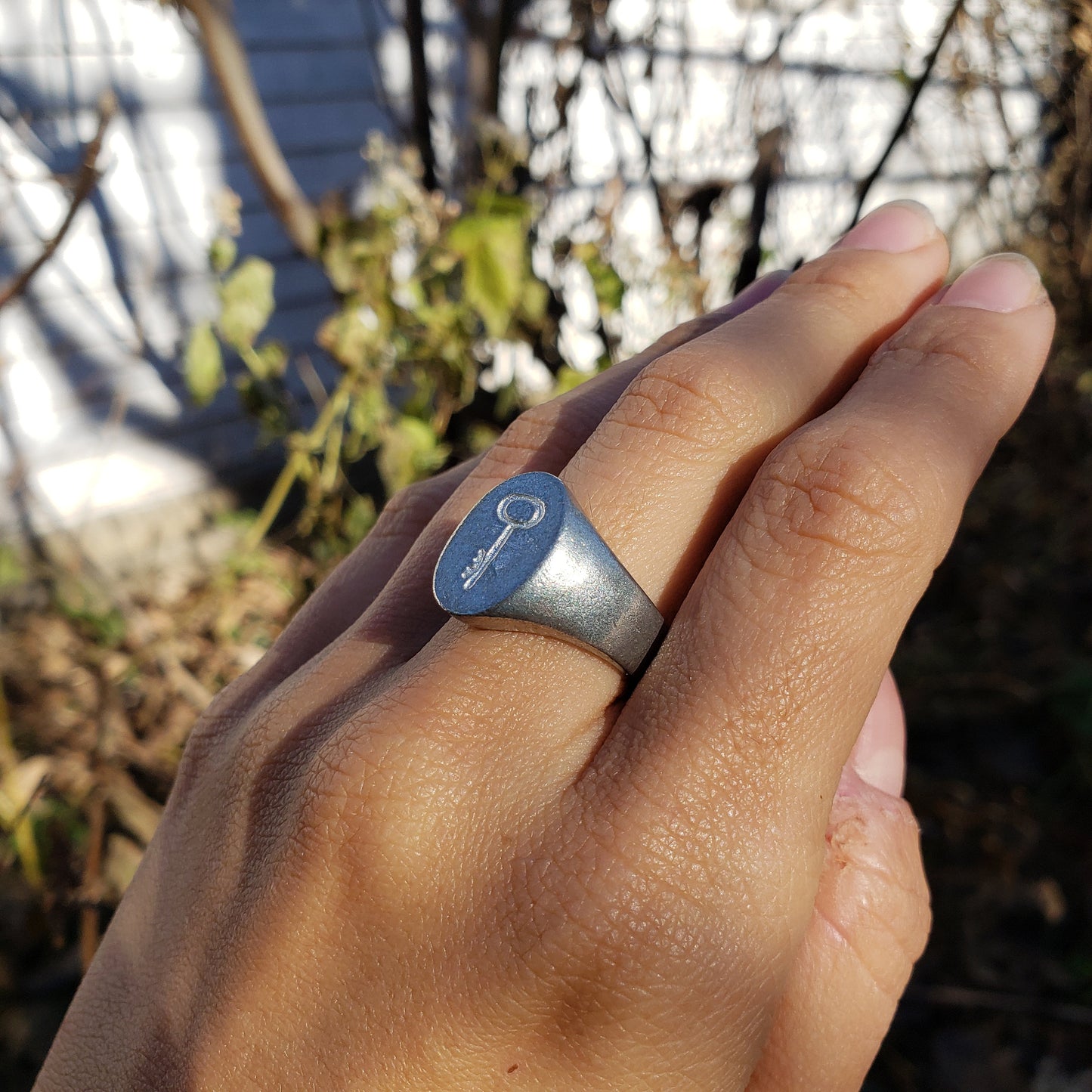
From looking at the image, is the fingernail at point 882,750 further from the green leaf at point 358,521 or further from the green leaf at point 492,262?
the green leaf at point 358,521

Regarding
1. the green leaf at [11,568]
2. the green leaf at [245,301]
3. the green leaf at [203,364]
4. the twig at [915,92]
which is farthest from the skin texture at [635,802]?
the green leaf at [11,568]

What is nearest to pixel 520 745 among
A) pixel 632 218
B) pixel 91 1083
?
pixel 91 1083

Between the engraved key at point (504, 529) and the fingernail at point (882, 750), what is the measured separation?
50cm

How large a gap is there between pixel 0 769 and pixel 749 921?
8.19ft

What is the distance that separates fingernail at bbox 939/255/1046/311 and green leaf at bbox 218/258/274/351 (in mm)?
2103

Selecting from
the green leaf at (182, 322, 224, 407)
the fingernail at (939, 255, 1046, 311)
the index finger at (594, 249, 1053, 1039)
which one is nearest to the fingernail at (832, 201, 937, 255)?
the fingernail at (939, 255, 1046, 311)

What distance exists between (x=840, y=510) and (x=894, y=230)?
0.59 m

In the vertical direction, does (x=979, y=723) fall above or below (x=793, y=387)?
below

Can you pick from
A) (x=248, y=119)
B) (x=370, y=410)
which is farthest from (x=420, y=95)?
(x=370, y=410)

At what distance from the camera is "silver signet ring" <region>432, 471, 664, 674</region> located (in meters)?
0.91

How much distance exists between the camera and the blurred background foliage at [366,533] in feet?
7.12

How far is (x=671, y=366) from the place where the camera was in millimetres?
1127

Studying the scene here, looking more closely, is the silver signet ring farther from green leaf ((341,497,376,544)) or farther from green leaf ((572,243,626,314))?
green leaf ((341,497,376,544))

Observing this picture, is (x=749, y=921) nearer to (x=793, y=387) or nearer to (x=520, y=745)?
(x=520, y=745)
